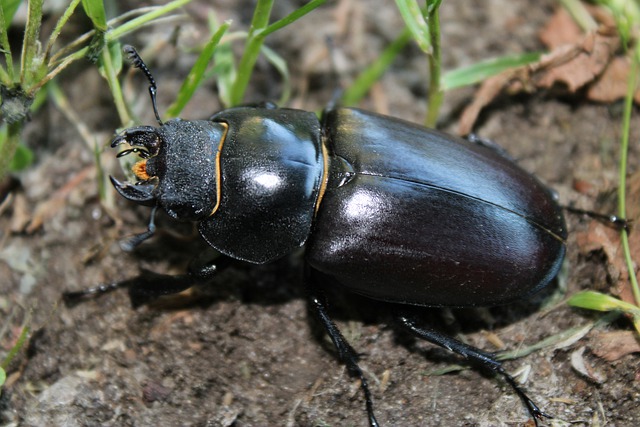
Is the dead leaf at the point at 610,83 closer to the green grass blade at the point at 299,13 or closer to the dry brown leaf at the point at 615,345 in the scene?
the dry brown leaf at the point at 615,345

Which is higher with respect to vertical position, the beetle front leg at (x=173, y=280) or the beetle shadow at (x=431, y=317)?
the beetle front leg at (x=173, y=280)

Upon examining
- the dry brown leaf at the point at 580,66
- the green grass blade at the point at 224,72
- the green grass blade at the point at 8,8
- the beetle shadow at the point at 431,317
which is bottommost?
the beetle shadow at the point at 431,317

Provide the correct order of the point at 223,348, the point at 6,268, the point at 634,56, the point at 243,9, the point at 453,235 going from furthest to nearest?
1. the point at 243,9
2. the point at 634,56
3. the point at 6,268
4. the point at 223,348
5. the point at 453,235

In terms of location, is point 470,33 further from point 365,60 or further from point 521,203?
point 521,203

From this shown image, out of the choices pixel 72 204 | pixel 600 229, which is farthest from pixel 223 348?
pixel 600 229

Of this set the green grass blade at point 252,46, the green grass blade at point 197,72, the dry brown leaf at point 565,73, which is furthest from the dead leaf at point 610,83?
the green grass blade at point 197,72

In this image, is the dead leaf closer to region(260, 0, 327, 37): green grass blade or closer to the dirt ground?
the dirt ground
